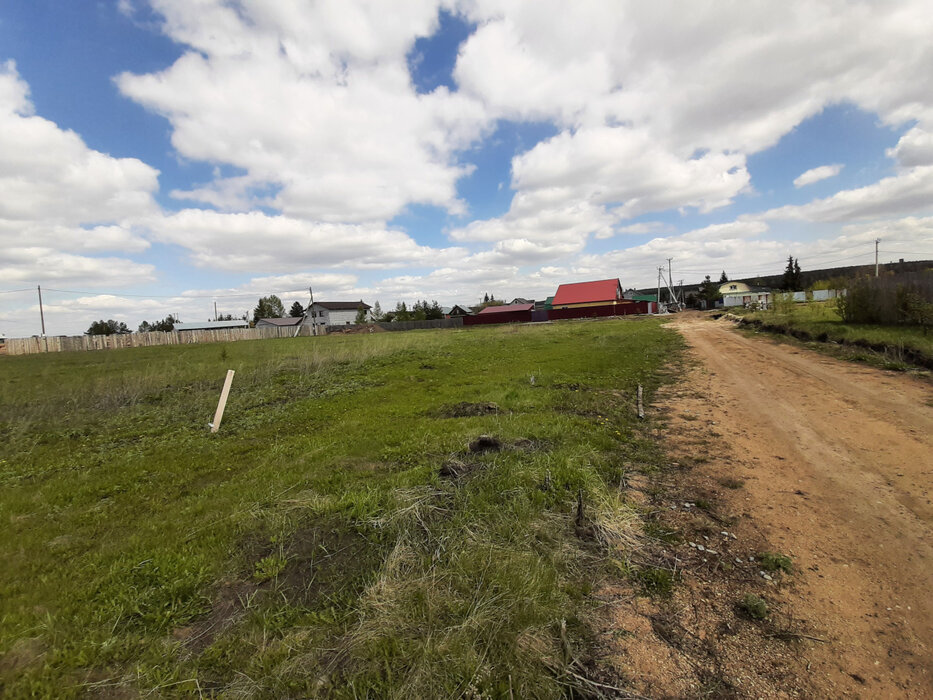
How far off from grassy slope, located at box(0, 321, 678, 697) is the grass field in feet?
27.5

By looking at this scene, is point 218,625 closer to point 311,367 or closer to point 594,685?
point 594,685

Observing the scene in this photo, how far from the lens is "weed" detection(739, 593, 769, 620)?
2.77 metres

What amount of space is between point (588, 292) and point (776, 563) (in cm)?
6267

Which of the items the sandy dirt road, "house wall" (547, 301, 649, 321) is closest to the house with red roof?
"house wall" (547, 301, 649, 321)

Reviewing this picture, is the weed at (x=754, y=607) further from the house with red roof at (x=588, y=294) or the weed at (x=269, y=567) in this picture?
the house with red roof at (x=588, y=294)

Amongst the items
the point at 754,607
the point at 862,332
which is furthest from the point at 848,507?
the point at 862,332

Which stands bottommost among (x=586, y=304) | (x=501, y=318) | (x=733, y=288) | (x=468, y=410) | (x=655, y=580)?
(x=655, y=580)

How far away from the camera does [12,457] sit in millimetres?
7336

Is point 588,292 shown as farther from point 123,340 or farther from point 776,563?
point 776,563

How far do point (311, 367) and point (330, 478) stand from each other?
11749 millimetres

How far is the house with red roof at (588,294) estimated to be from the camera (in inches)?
2352

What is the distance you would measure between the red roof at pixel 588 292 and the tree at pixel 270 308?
65492 mm

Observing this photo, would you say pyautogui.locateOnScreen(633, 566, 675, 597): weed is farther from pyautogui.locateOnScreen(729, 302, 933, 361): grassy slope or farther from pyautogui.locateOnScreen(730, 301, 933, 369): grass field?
pyautogui.locateOnScreen(729, 302, 933, 361): grassy slope

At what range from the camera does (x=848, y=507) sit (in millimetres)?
4078
